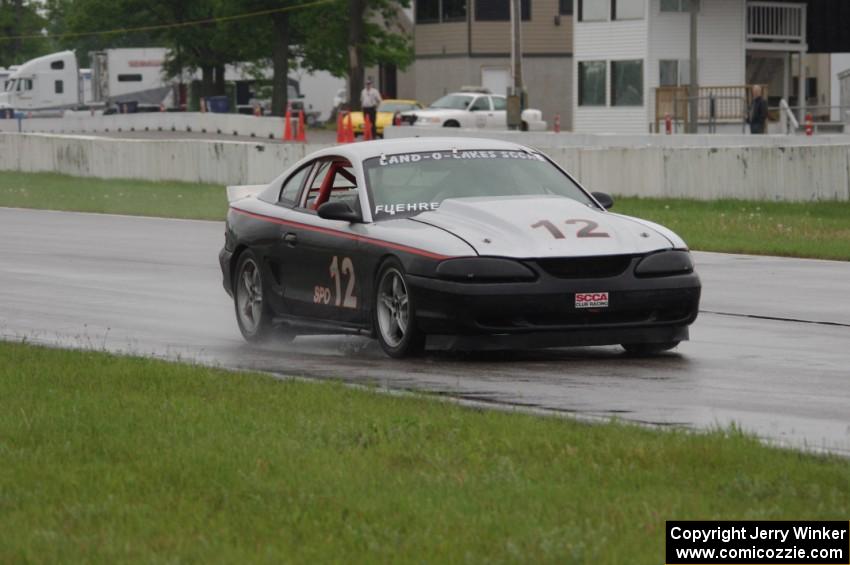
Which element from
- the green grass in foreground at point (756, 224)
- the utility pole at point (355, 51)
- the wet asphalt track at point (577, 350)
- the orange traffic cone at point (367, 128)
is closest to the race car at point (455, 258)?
the wet asphalt track at point (577, 350)

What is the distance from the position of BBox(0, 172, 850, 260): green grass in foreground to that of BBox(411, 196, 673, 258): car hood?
31.1ft

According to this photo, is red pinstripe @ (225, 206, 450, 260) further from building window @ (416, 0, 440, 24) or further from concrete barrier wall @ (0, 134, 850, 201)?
building window @ (416, 0, 440, 24)

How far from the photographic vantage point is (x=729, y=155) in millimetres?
27688

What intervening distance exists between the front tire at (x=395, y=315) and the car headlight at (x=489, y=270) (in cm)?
40

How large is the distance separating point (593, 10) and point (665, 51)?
11.3 ft

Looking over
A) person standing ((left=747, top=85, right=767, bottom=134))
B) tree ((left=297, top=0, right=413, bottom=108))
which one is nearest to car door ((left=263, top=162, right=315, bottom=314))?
person standing ((left=747, top=85, right=767, bottom=134))

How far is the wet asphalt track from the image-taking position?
9.20 m

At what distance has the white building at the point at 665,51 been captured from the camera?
60.8 m

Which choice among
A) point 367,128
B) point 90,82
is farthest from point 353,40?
point 367,128

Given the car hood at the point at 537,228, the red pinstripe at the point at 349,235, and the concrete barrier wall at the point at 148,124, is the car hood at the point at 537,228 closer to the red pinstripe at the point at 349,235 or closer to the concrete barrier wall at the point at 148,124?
the red pinstripe at the point at 349,235

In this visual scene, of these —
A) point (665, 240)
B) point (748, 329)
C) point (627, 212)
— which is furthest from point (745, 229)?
point (665, 240)

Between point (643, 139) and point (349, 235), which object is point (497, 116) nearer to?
point (643, 139)

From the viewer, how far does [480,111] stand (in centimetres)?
6272

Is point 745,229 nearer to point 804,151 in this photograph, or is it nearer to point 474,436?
point 804,151
